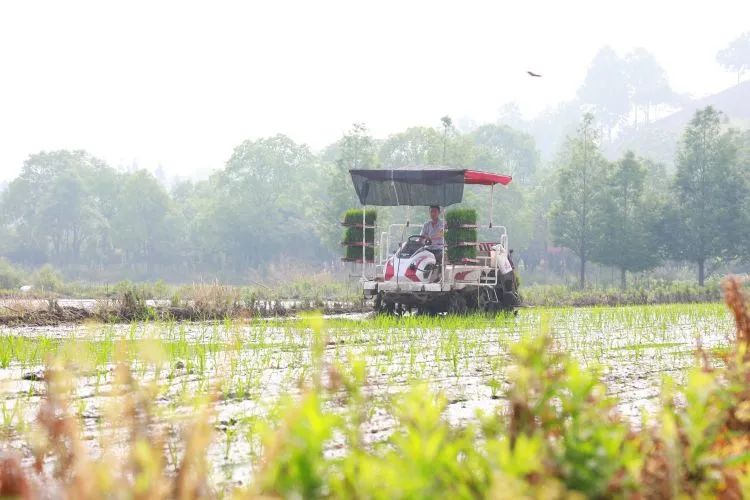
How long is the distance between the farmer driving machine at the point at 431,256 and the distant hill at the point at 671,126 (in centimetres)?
11776

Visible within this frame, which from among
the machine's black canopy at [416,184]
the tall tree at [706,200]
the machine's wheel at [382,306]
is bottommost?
the machine's wheel at [382,306]

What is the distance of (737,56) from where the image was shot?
18275cm

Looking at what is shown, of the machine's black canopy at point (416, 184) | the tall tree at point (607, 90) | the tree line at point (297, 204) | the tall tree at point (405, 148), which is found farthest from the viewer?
the tall tree at point (607, 90)

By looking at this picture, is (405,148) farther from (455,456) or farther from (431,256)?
(455,456)

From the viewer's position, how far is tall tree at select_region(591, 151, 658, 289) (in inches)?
1939

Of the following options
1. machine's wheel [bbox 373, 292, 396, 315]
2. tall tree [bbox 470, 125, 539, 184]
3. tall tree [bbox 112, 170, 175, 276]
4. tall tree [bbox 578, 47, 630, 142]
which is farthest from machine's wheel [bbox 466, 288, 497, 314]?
tall tree [bbox 578, 47, 630, 142]

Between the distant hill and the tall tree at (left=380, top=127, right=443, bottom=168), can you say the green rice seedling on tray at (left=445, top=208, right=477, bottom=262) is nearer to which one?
the tall tree at (left=380, top=127, right=443, bottom=168)

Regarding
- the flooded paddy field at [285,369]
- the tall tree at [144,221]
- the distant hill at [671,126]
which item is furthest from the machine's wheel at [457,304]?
the distant hill at [671,126]

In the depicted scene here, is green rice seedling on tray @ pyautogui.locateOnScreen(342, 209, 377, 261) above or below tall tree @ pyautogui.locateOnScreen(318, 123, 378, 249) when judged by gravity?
below

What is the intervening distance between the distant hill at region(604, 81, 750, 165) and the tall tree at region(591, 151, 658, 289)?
8346 cm

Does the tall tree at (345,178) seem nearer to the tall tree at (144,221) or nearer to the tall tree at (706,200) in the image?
the tall tree at (706,200)

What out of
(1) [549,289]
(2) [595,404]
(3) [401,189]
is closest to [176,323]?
(3) [401,189]

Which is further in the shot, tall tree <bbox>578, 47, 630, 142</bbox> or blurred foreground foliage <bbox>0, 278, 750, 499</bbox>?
tall tree <bbox>578, 47, 630, 142</bbox>

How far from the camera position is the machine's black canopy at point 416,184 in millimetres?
18109
